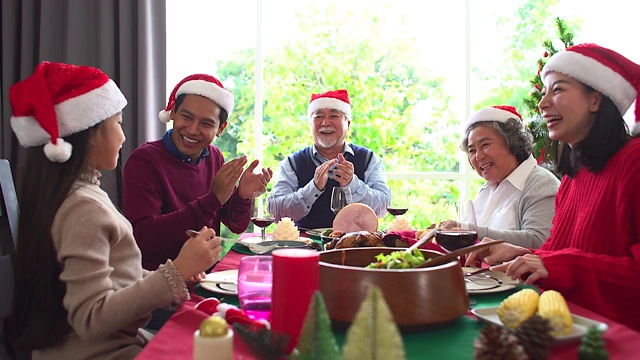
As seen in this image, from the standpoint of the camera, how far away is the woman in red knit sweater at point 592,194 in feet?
4.37

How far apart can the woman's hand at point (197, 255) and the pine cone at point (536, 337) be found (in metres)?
0.73

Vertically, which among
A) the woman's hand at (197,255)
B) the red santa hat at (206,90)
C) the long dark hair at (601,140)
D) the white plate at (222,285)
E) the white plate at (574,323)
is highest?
the red santa hat at (206,90)

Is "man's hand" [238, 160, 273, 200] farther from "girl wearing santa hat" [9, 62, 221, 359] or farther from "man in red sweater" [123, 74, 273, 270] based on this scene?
"girl wearing santa hat" [9, 62, 221, 359]

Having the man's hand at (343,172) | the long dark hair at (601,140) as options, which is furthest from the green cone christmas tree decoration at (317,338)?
the man's hand at (343,172)

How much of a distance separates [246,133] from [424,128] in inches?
55.9

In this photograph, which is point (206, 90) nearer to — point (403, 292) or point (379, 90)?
point (403, 292)

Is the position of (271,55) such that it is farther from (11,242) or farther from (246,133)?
(11,242)

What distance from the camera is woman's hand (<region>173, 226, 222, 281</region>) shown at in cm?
126

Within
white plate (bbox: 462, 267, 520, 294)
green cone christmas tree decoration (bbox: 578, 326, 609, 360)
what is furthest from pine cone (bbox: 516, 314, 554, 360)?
white plate (bbox: 462, 267, 520, 294)

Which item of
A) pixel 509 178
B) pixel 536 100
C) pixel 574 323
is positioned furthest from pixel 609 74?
pixel 536 100

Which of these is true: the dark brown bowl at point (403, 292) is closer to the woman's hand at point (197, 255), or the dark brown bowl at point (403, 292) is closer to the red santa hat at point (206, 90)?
the woman's hand at point (197, 255)

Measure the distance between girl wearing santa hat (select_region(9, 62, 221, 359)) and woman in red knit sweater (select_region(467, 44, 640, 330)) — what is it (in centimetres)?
84

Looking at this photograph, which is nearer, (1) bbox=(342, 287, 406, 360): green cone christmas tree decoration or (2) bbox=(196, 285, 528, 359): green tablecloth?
(1) bbox=(342, 287, 406, 360): green cone christmas tree decoration

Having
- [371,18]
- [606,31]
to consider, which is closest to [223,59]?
[371,18]
